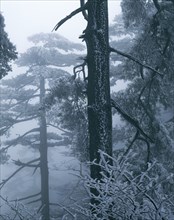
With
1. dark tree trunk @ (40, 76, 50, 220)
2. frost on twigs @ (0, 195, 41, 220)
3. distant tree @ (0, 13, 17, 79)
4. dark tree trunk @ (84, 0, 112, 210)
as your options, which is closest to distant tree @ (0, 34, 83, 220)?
dark tree trunk @ (40, 76, 50, 220)

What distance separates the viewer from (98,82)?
5.07 m

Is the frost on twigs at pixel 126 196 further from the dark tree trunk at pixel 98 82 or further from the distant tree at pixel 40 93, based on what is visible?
the distant tree at pixel 40 93

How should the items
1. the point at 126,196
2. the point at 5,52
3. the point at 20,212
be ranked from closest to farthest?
the point at 126,196
the point at 20,212
the point at 5,52

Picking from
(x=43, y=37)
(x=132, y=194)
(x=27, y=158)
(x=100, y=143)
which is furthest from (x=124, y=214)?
(x=27, y=158)

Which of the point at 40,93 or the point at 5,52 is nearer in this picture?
the point at 5,52

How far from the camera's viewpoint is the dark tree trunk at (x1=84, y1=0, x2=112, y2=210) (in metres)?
5.01

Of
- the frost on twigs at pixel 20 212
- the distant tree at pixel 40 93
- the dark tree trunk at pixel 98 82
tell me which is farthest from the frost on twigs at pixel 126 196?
the distant tree at pixel 40 93

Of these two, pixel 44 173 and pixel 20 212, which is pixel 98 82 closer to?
pixel 20 212

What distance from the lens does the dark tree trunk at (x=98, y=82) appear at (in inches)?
197

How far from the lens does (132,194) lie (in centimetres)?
283

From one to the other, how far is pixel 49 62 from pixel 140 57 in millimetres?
14845

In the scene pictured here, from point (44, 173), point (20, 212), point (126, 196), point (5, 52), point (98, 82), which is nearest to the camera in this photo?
point (126, 196)

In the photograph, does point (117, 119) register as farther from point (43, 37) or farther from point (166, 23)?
point (166, 23)

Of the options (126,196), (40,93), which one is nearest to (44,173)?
(40,93)
